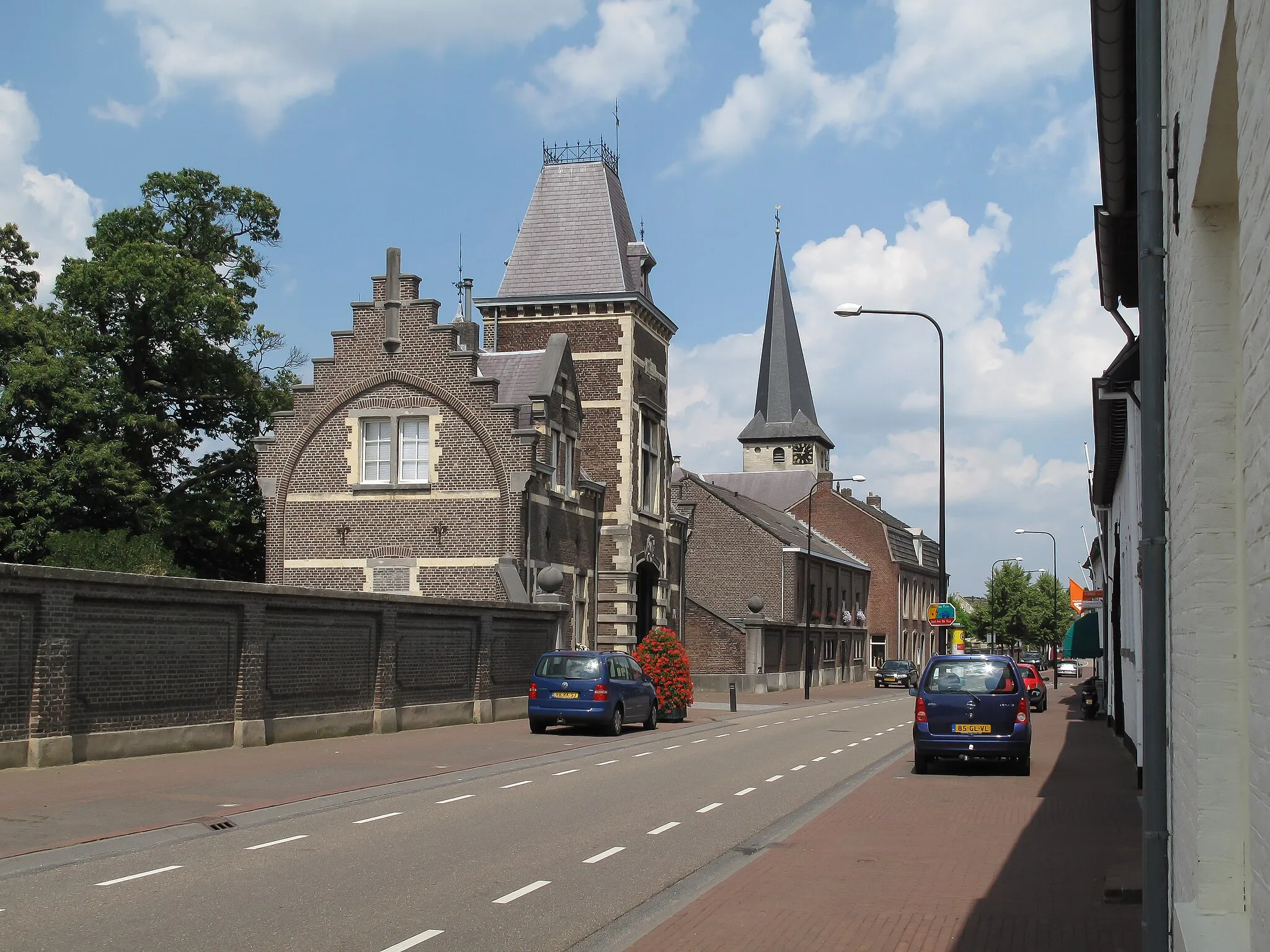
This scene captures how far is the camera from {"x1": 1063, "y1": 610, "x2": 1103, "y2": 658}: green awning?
111 ft

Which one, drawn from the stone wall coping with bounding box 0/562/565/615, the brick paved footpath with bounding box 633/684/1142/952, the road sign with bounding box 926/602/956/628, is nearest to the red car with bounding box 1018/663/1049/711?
the road sign with bounding box 926/602/956/628

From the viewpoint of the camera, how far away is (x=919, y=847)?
12289 millimetres

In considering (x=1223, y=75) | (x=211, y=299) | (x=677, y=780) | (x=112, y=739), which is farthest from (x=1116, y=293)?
(x=211, y=299)

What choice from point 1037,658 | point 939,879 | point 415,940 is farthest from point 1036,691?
point 1037,658

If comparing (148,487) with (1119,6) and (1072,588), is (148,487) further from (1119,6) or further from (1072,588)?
(1119,6)

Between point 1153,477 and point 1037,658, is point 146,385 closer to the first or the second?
point 1153,477

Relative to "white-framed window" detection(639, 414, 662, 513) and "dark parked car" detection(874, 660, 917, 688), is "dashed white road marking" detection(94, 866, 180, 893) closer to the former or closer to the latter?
"white-framed window" detection(639, 414, 662, 513)

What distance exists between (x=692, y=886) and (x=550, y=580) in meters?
25.1

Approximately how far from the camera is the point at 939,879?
1050 cm

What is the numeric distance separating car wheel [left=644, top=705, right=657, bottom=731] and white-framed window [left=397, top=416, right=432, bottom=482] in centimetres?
1070

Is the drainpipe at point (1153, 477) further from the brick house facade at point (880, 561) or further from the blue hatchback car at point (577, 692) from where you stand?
the brick house facade at point (880, 561)

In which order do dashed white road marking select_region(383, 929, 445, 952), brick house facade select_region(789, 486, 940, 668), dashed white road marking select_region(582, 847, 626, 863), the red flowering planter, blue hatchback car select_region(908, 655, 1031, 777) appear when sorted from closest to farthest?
1. dashed white road marking select_region(383, 929, 445, 952)
2. dashed white road marking select_region(582, 847, 626, 863)
3. blue hatchback car select_region(908, 655, 1031, 777)
4. the red flowering planter
5. brick house facade select_region(789, 486, 940, 668)

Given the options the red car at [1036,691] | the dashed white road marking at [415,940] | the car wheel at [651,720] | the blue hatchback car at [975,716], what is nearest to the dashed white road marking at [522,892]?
the dashed white road marking at [415,940]

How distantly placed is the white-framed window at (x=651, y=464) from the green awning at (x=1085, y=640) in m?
15.2
